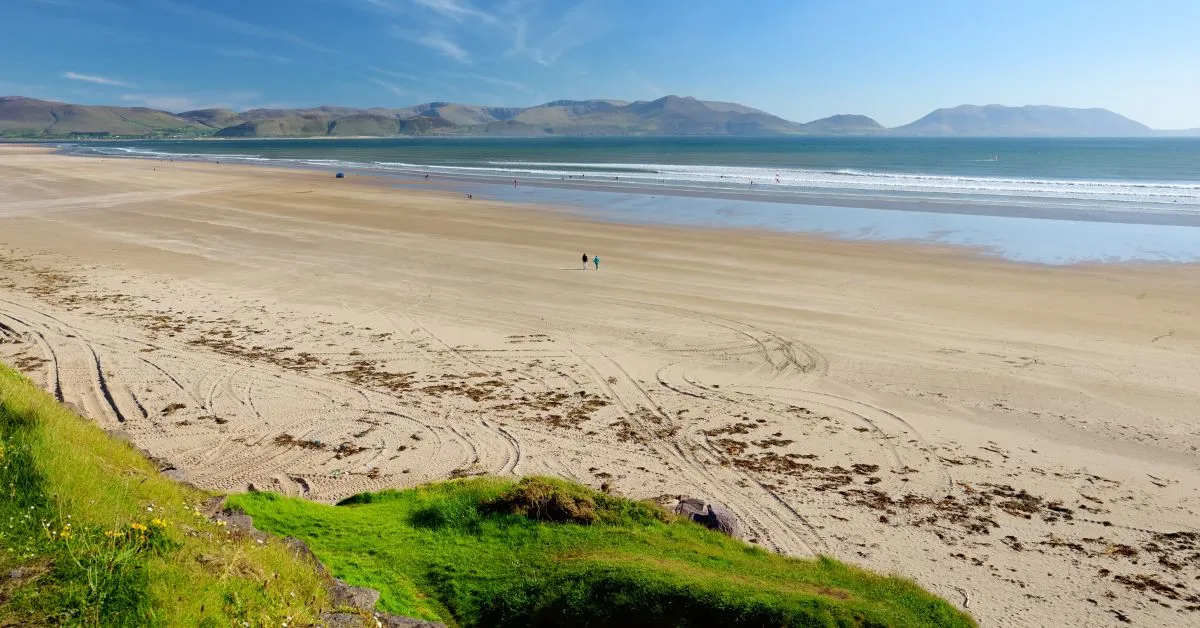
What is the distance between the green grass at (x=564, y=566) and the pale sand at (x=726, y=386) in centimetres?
217

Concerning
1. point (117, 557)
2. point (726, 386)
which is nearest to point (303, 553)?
point (117, 557)

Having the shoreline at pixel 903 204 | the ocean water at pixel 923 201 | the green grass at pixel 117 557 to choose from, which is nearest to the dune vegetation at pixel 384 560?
the green grass at pixel 117 557

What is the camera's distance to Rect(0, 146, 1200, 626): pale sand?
9.42 meters

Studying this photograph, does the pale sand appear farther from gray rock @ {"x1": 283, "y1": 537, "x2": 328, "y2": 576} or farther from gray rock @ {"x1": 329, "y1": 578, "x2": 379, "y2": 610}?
gray rock @ {"x1": 329, "y1": 578, "x2": 379, "y2": 610}

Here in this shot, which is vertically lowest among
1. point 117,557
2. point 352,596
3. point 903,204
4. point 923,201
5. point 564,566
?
point 564,566

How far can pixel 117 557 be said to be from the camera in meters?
4.74

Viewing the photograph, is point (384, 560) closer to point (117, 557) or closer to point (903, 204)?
point (117, 557)

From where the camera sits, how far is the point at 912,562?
8.60 m

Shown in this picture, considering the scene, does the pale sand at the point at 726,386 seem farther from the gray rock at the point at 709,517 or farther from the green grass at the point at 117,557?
the green grass at the point at 117,557

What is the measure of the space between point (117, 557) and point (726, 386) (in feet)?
36.8

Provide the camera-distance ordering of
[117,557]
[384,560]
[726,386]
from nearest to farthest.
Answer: [117,557]
[384,560]
[726,386]

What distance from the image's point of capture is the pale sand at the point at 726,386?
9.42 metres

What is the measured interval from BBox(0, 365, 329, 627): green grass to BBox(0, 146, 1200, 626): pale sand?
272 cm

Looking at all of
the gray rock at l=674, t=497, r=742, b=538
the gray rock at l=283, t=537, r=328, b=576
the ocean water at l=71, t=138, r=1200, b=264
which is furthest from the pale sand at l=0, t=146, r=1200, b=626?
the ocean water at l=71, t=138, r=1200, b=264
